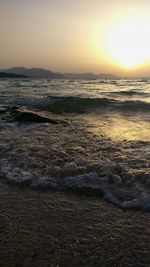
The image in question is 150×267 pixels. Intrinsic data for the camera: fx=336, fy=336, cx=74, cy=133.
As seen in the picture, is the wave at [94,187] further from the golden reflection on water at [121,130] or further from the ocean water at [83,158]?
the golden reflection on water at [121,130]

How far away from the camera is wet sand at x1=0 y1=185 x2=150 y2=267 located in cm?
349

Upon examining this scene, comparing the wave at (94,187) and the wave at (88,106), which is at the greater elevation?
the wave at (88,106)

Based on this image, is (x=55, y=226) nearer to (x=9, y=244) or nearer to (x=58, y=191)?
(x=9, y=244)

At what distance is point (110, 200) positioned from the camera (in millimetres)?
4980

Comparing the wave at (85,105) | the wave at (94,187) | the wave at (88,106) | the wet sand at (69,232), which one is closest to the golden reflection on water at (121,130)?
the wave at (94,187)

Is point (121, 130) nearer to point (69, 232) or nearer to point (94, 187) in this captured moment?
point (94, 187)

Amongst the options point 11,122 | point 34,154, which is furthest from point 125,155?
point 11,122

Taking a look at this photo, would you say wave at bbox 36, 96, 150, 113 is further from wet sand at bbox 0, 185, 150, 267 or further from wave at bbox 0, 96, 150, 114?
wet sand at bbox 0, 185, 150, 267

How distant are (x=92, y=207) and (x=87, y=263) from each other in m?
1.34

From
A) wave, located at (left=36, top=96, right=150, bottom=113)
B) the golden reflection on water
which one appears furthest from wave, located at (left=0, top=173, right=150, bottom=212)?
wave, located at (left=36, top=96, right=150, bottom=113)

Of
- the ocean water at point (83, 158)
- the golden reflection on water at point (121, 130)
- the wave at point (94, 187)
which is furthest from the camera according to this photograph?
the golden reflection on water at point (121, 130)

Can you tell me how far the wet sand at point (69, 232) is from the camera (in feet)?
11.5

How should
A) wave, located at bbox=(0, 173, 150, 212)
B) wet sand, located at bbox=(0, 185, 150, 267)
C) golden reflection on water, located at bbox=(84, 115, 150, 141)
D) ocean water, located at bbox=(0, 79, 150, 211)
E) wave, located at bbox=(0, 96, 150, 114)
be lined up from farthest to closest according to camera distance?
1. wave, located at bbox=(0, 96, 150, 114)
2. golden reflection on water, located at bbox=(84, 115, 150, 141)
3. ocean water, located at bbox=(0, 79, 150, 211)
4. wave, located at bbox=(0, 173, 150, 212)
5. wet sand, located at bbox=(0, 185, 150, 267)

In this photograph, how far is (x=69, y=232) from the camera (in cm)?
400
